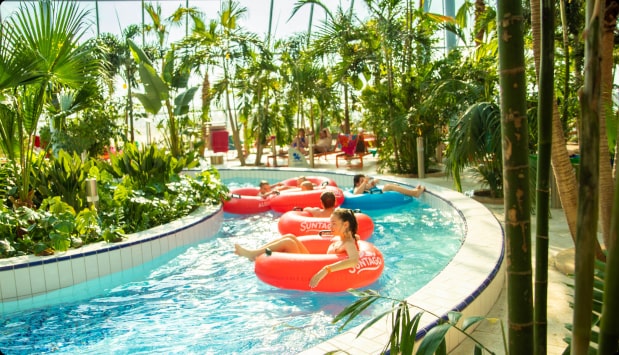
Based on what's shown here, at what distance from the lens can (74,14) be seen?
5160 millimetres

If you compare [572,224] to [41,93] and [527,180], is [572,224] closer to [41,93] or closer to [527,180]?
[527,180]

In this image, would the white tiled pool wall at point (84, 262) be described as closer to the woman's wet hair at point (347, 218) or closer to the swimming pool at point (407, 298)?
the swimming pool at point (407, 298)

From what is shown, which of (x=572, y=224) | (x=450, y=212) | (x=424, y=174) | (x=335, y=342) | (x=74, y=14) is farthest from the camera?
(x=424, y=174)

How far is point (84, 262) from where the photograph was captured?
5.18 metres

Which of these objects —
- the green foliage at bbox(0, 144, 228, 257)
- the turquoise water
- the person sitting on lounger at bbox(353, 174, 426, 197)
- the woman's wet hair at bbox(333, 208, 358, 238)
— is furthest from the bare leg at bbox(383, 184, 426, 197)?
the woman's wet hair at bbox(333, 208, 358, 238)

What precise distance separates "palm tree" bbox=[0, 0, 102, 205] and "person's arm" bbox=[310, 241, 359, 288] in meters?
2.82

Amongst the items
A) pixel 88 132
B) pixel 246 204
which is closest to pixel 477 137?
pixel 246 204

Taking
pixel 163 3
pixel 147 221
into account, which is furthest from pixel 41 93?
pixel 163 3

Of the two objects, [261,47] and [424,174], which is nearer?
[424,174]

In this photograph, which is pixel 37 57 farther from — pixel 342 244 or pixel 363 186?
pixel 363 186

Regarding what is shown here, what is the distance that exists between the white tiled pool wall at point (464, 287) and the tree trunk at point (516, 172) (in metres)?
0.52

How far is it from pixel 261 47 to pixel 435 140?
5066mm

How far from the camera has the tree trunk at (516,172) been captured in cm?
127

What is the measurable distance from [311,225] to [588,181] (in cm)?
528
